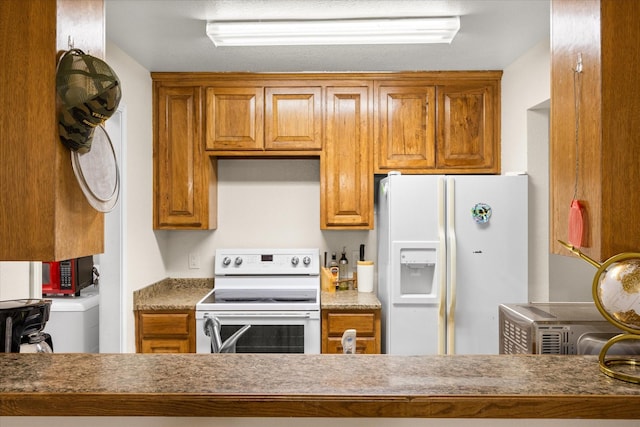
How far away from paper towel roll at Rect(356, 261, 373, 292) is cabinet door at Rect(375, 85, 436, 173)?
2.27 ft

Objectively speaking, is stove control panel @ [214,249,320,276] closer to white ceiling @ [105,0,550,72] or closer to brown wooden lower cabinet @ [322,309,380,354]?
brown wooden lower cabinet @ [322,309,380,354]

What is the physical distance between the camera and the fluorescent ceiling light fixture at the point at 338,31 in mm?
2416

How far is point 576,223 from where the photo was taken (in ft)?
3.75

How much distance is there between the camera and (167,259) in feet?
12.0

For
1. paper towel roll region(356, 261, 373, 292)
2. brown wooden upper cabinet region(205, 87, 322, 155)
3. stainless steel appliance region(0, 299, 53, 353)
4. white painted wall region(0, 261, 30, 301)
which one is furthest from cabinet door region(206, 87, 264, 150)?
stainless steel appliance region(0, 299, 53, 353)

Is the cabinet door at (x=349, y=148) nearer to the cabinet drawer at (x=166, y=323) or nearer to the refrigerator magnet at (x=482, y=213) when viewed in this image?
the refrigerator magnet at (x=482, y=213)

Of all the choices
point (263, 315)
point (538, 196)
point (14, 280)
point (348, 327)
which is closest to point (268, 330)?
point (263, 315)

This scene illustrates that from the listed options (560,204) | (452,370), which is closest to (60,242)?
(452,370)

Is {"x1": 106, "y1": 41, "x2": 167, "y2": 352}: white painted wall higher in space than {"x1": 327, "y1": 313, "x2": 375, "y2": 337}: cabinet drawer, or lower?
higher

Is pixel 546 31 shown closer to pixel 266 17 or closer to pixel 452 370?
pixel 266 17

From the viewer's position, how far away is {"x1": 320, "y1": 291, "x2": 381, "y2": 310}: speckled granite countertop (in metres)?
3.04

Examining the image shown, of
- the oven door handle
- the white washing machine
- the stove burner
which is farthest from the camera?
the white washing machine

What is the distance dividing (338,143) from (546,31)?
4.71ft

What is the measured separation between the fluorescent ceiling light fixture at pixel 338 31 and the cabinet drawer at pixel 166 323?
5.57 feet
